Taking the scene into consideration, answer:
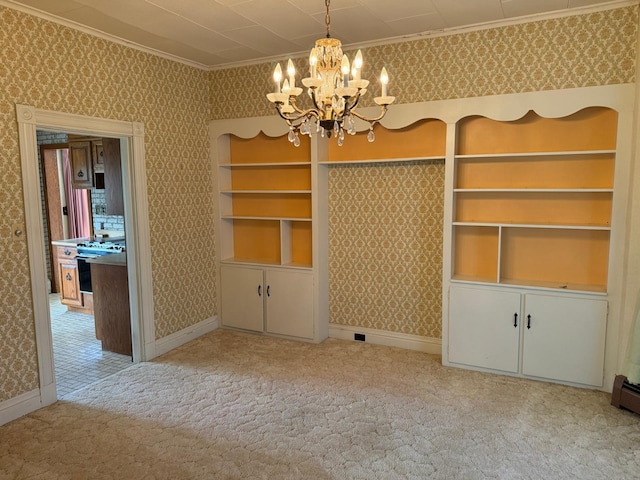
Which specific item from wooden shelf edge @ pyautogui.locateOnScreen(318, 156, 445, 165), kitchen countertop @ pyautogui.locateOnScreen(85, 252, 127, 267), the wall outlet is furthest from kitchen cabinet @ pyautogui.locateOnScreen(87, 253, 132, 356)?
wooden shelf edge @ pyautogui.locateOnScreen(318, 156, 445, 165)

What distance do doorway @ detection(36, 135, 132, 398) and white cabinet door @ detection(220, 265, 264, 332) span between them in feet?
3.79

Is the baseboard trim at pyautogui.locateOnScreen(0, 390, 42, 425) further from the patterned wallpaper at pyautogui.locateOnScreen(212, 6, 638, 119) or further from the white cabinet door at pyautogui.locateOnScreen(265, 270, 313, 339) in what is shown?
the patterned wallpaper at pyautogui.locateOnScreen(212, 6, 638, 119)

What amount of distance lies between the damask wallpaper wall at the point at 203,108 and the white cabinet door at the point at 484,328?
1.29 feet

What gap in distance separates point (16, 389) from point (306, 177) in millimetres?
3126

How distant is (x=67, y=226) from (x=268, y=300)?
406cm

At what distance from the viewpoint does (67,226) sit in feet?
23.4

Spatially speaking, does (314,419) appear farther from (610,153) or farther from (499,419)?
(610,153)

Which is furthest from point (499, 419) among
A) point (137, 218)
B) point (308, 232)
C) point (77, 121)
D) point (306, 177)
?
point (77, 121)

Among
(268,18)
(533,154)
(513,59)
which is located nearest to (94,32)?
(268,18)

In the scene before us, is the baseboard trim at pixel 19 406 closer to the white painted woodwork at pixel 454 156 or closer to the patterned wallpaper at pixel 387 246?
the white painted woodwork at pixel 454 156

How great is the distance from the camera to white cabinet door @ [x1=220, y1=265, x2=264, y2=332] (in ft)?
16.5

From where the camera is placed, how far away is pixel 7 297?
322 cm

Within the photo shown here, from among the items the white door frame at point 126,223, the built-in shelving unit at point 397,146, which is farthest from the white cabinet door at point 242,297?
the built-in shelving unit at point 397,146

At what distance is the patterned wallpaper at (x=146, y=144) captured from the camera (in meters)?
3.20
